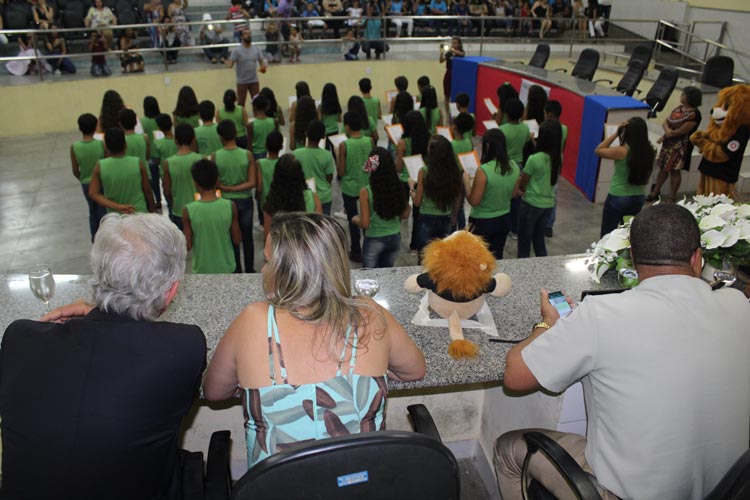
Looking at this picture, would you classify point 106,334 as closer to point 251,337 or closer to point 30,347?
point 30,347

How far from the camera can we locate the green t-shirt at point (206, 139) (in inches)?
235

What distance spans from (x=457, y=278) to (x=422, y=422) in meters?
0.64

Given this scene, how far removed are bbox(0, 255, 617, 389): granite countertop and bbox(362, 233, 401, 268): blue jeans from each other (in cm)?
122

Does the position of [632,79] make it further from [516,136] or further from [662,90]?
[516,136]

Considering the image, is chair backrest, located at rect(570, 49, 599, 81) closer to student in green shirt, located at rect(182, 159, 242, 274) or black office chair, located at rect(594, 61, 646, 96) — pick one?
black office chair, located at rect(594, 61, 646, 96)

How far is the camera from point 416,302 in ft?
8.89

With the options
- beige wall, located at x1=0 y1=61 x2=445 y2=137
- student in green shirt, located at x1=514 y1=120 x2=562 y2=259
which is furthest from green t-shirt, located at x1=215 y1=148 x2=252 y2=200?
beige wall, located at x1=0 y1=61 x2=445 y2=137

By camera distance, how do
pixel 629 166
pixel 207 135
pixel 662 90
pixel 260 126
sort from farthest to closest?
1. pixel 662 90
2. pixel 260 126
3. pixel 207 135
4. pixel 629 166

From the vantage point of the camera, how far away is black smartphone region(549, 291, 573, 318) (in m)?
2.46

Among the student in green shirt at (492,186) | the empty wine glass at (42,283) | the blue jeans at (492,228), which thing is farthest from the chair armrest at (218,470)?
the blue jeans at (492,228)

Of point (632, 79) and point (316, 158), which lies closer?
point (316, 158)

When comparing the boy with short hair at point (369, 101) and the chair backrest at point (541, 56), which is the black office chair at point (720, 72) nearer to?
the chair backrest at point (541, 56)

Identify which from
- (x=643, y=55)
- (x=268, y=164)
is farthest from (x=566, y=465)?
(x=643, y=55)

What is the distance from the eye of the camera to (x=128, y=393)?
160cm
